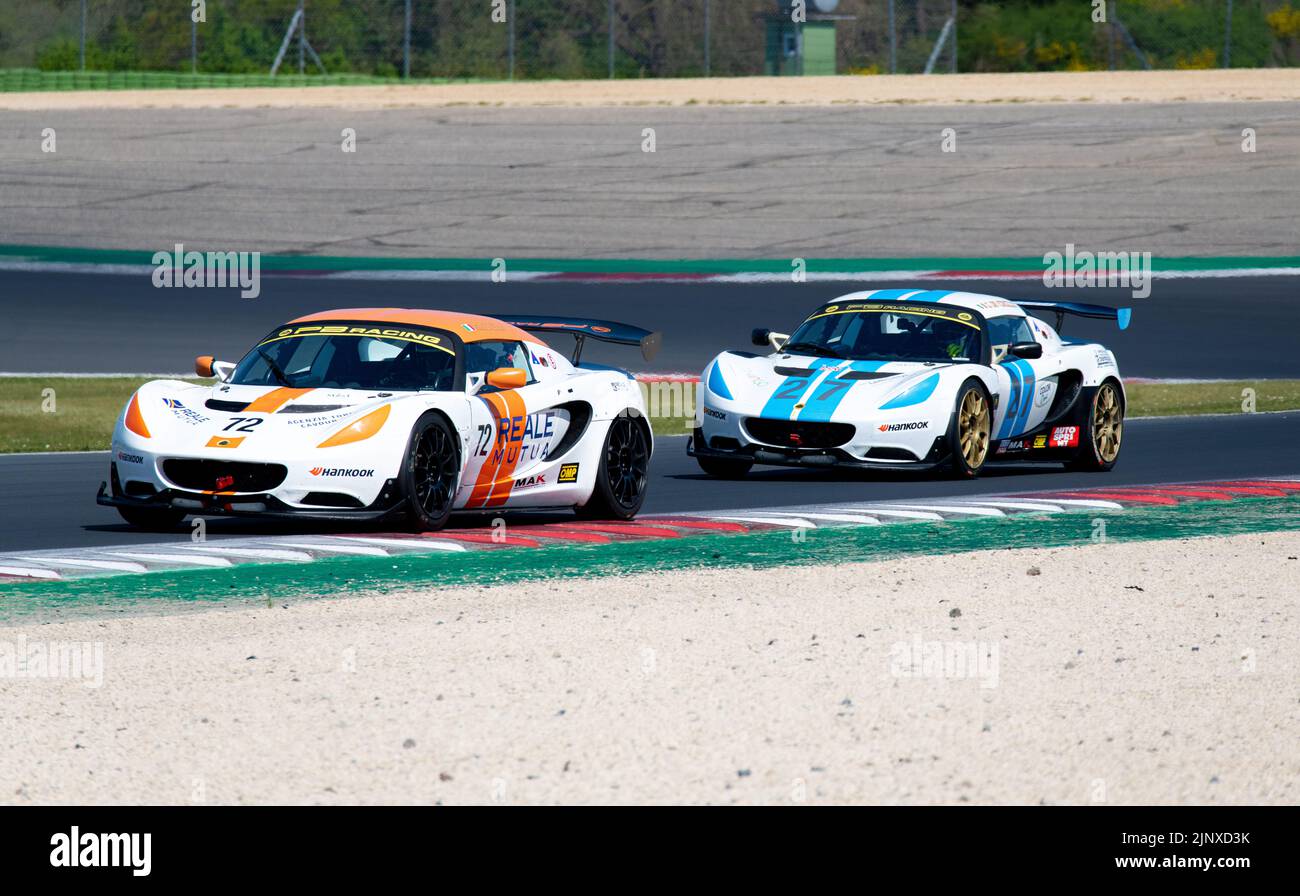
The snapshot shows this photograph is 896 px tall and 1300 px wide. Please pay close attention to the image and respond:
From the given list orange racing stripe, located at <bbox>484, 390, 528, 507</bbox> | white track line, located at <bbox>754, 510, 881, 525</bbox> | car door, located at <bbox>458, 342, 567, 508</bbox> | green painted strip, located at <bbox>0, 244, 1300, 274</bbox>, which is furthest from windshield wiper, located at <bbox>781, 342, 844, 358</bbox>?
green painted strip, located at <bbox>0, 244, 1300, 274</bbox>

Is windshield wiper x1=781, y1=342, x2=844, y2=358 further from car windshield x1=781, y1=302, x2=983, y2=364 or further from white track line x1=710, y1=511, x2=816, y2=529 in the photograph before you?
white track line x1=710, y1=511, x2=816, y2=529

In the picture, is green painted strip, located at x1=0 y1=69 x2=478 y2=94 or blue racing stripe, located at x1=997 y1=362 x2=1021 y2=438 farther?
green painted strip, located at x1=0 y1=69 x2=478 y2=94

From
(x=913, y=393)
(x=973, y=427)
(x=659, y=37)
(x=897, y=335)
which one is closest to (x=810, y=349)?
(x=897, y=335)

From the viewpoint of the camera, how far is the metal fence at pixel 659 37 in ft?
170

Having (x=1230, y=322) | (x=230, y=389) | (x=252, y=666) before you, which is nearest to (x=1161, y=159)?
(x=1230, y=322)

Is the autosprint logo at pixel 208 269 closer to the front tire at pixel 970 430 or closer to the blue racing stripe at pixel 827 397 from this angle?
the blue racing stripe at pixel 827 397

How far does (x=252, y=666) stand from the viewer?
8.20 metres

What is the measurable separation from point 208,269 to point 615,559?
842 inches

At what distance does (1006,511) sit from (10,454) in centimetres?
759

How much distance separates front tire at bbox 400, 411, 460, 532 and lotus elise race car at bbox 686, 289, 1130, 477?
3.68m
